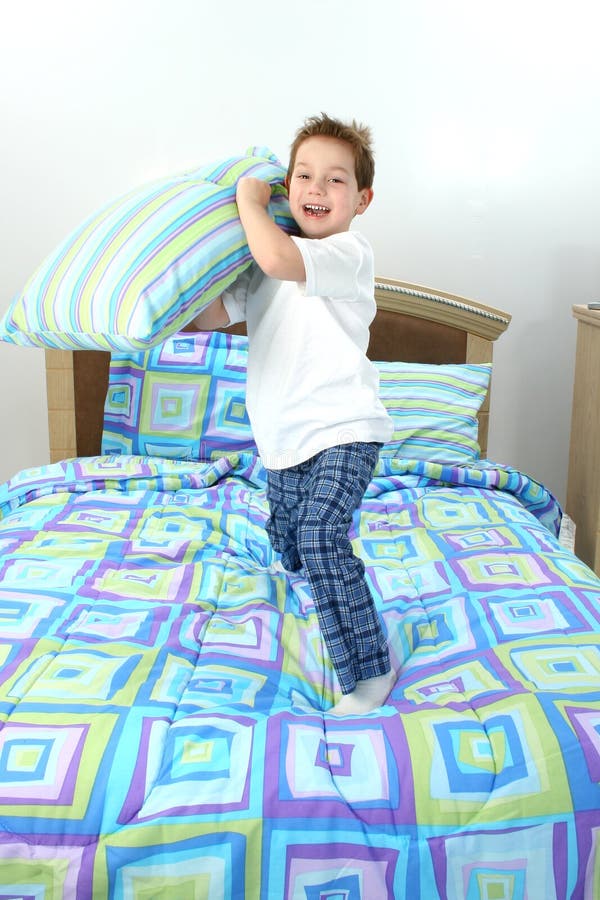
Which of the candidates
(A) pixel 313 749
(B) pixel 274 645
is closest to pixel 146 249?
(B) pixel 274 645

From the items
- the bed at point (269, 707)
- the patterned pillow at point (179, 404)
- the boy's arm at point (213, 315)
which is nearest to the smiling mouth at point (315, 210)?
the boy's arm at point (213, 315)

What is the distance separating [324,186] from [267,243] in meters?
0.19

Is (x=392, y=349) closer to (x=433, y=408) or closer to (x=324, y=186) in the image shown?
(x=433, y=408)

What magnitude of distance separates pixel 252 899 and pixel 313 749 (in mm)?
184

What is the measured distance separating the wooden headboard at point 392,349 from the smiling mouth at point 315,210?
1.08 m

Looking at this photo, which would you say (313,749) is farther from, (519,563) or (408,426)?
(408,426)

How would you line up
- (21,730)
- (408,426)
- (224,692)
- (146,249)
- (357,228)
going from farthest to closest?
(357,228), (408,426), (146,249), (224,692), (21,730)

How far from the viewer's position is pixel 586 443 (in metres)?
2.67

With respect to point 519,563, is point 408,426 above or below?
above

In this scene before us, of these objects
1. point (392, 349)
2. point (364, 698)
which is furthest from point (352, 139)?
point (392, 349)

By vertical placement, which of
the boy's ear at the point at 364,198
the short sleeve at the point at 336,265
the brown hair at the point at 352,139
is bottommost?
the short sleeve at the point at 336,265

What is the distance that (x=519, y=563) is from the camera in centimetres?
172

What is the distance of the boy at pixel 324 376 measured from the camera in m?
1.34

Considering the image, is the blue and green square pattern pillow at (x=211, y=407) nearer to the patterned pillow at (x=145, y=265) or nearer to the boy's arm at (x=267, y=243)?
the patterned pillow at (x=145, y=265)
